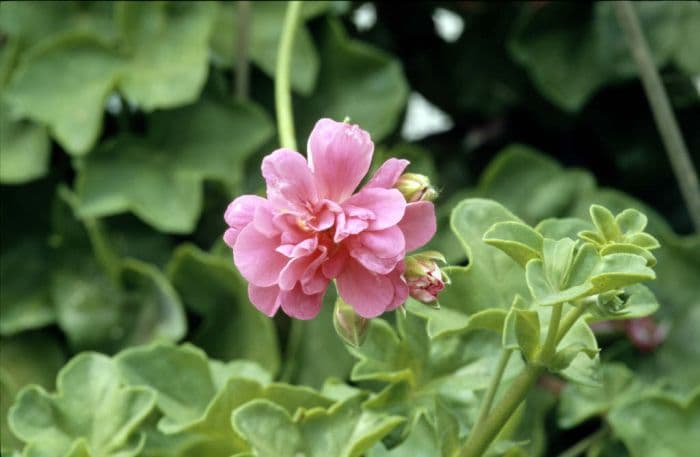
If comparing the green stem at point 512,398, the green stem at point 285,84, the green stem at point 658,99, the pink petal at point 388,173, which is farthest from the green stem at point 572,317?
the green stem at point 658,99

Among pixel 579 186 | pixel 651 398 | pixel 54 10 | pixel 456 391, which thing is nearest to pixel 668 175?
pixel 579 186

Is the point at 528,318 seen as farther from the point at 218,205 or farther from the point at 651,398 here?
the point at 218,205

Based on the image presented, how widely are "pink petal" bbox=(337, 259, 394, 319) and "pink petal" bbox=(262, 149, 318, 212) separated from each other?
0.04 meters

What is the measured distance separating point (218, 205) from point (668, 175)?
1.34 feet

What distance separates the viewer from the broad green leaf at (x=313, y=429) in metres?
0.64

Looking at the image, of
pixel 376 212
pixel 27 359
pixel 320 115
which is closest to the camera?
pixel 376 212

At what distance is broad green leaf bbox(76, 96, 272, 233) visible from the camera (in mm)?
956

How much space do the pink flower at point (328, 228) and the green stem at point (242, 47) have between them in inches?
16.6

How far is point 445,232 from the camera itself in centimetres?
98

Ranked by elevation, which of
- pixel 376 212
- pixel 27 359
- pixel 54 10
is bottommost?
pixel 27 359

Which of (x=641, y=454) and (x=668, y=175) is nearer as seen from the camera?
(x=641, y=454)

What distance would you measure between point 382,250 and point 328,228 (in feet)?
0.10

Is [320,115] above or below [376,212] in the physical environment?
below

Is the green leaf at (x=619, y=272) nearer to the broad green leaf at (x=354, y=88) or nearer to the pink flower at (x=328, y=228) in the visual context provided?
the pink flower at (x=328, y=228)
